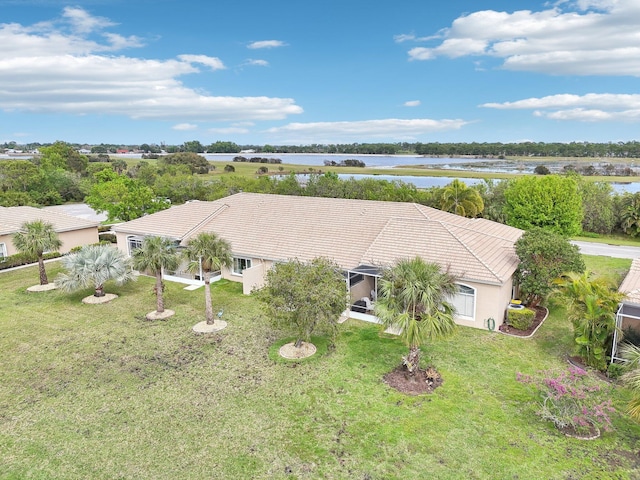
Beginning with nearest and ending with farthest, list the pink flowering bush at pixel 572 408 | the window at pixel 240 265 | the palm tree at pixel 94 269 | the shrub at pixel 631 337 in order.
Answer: the pink flowering bush at pixel 572 408
the shrub at pixel 631 337
the palm tree at pixel 94 269
the window at pixel 240 265

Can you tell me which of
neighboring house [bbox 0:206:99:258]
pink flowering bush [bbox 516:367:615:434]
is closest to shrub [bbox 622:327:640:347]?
pink flowering bush [bbox 516:367:615:434]

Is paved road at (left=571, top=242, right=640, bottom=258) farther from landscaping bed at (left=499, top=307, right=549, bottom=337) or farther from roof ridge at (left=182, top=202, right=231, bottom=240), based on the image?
roof ridge at (left=182, top=202, right=231, bottom=240)

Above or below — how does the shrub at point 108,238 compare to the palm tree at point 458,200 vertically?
below

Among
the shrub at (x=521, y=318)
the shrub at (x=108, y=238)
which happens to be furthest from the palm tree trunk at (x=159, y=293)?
the shrub at (x=108, y=238)

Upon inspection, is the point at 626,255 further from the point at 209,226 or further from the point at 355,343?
the point at 209,226

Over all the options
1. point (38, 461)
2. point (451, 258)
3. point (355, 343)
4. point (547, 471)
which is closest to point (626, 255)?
point (451, 258)

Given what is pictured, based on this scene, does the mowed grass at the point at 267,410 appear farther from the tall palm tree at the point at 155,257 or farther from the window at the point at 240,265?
the window at the point at 240,265
